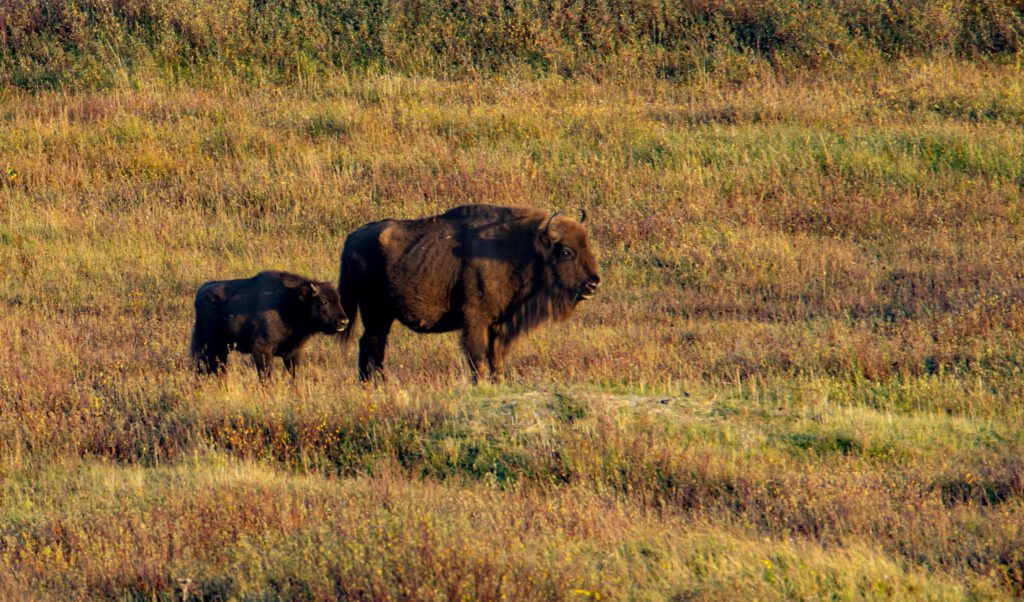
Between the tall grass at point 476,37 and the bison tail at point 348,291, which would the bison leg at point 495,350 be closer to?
the bison tail at point 348,291

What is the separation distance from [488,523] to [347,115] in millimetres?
16543

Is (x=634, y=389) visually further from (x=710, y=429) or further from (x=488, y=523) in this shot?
(x=488, y=523)

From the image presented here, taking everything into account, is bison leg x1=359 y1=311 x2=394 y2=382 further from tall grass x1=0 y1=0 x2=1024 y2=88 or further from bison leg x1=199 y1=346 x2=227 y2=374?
tall grass x1=0 y1=0 x2=1024 y2=88

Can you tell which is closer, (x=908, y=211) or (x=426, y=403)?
(x=426, y=403)

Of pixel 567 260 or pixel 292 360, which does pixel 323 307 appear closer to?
pixel 292 360

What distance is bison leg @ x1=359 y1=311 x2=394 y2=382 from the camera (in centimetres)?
1171

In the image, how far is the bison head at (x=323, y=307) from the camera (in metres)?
11.4

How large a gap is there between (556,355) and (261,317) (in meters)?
3.34

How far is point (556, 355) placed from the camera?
12.8 meters

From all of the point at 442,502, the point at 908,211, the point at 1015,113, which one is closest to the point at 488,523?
the point at 442,502

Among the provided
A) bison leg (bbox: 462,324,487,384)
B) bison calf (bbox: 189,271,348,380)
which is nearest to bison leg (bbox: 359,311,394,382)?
bison calf (bbox: 189,271,348,380)

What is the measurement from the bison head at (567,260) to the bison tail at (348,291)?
1.97 metres

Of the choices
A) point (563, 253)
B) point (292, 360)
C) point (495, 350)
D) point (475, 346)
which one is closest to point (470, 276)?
point (475, 346)

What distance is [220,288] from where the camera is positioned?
11547mm
